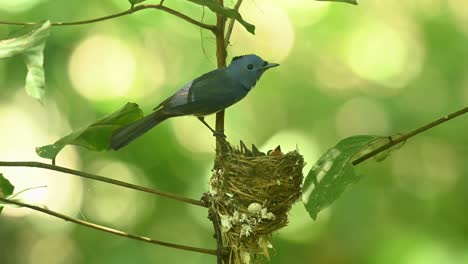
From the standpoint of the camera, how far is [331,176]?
4.09 feet

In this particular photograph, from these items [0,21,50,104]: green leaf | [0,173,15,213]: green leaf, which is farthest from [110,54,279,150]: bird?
[0,21,50,104]: green leaf

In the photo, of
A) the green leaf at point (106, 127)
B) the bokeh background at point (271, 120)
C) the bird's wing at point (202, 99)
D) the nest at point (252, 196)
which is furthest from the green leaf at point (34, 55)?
the bokeh background at point (271, 120)

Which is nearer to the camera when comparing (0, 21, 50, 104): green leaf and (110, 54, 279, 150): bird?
(0, 21, 50, 104): green leaf

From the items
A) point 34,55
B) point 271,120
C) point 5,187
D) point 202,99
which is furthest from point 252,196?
point 271,120

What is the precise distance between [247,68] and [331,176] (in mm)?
647

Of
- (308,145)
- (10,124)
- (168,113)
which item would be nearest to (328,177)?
(168,113)

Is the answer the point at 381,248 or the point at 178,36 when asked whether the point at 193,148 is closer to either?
the point at 178,36

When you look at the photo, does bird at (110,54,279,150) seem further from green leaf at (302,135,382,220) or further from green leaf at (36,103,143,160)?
green leaf at (302,135,382,220)

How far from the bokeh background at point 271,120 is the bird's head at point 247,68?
0.91 m

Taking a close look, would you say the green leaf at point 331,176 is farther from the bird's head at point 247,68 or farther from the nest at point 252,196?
the bird's head at point 247,68

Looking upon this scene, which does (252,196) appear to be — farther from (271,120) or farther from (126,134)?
(271,120)

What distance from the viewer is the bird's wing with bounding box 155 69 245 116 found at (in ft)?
5.65

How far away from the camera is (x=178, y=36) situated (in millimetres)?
2951

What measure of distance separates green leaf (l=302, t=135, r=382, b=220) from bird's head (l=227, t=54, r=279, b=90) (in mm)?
553
